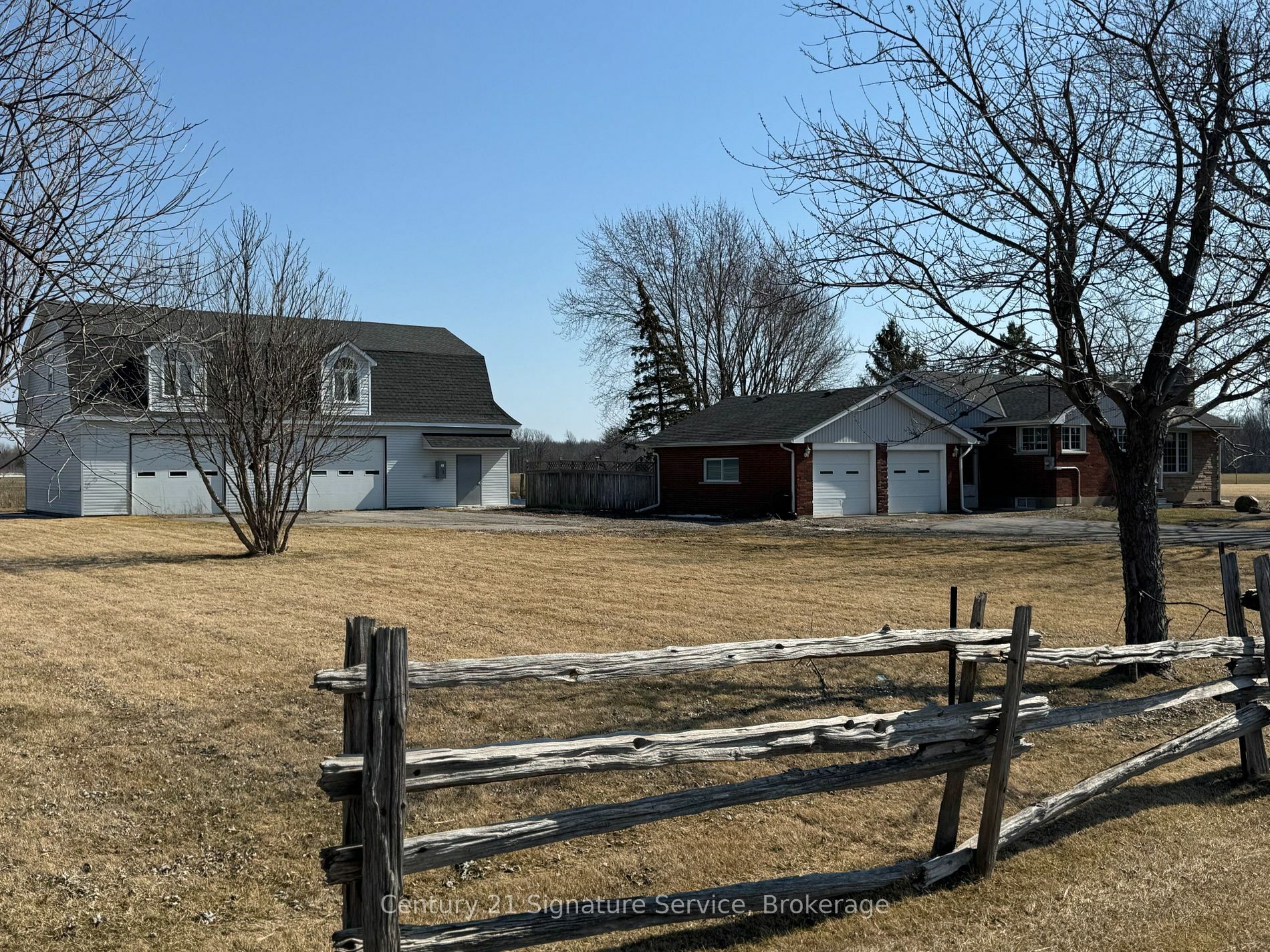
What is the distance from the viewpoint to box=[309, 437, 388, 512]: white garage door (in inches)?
1309

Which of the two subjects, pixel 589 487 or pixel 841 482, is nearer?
pixel 841 482

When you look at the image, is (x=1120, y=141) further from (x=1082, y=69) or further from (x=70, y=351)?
(x=70, y=351)

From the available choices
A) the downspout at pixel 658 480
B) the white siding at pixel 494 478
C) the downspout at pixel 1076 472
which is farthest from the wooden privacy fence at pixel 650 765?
the white siding at pixel 494 478

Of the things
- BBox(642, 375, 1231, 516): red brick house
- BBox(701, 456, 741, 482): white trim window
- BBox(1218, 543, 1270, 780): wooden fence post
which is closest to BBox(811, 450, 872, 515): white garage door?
BBox(642, 375, 1231, 516): red brick house

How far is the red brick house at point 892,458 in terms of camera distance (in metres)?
31.1

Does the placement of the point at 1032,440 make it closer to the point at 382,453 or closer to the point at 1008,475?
the point at 1008,475

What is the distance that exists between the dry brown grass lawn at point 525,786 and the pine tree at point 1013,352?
2.88 m

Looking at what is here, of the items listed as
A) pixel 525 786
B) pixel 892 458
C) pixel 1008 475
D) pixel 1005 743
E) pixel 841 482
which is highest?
pixel 892 458

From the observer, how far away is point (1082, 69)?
28.9ft

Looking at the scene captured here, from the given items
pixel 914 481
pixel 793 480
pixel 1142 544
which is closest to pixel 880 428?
pixel 914 481

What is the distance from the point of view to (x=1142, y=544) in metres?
9.91

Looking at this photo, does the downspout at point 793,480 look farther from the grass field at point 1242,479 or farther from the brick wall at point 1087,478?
the grass field at point 1242,479

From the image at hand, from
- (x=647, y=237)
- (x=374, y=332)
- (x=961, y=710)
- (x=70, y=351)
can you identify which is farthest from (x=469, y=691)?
(x=647, y=237)

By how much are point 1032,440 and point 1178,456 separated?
6.66 m
